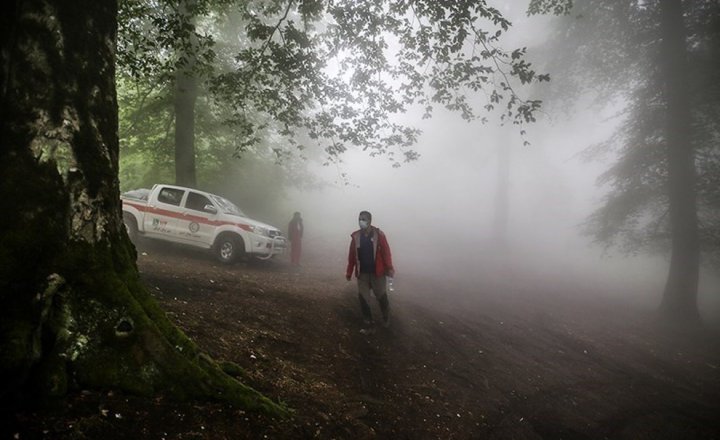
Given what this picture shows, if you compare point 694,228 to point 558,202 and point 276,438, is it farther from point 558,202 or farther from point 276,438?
point 558,202

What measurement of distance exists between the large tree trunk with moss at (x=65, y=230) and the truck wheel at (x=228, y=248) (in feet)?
27.9

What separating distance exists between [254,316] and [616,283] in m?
22.6

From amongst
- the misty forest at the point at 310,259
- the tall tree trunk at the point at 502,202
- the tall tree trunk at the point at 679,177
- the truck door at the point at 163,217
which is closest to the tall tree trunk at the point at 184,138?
the misty forest at the point at 310,259

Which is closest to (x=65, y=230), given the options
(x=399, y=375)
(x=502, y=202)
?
(x=399, y=375)

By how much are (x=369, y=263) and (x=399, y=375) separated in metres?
2.34

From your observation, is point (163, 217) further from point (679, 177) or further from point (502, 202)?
point (502, 202)

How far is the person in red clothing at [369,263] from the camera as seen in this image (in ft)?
24.2

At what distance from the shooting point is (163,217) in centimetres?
1173

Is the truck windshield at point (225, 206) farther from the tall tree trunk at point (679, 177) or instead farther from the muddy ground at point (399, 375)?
the tall tree trunk at point (679, 177)

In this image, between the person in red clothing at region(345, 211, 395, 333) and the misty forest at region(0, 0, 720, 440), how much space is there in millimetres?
44

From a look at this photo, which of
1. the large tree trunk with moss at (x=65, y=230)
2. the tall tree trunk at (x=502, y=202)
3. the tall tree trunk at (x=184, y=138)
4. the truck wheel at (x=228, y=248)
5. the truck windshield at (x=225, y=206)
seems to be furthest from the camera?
the tall tree trunk at (x=502, y=202)

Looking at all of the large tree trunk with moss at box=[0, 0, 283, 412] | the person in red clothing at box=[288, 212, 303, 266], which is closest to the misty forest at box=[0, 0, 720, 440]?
the large tree trunk with moss at box=[0, 0, 283, 412]

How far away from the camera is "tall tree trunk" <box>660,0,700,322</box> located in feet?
42.9

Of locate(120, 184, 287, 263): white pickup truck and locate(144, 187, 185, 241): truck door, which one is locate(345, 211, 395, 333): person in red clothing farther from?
locate(144, 187, 185, 241): truck door
